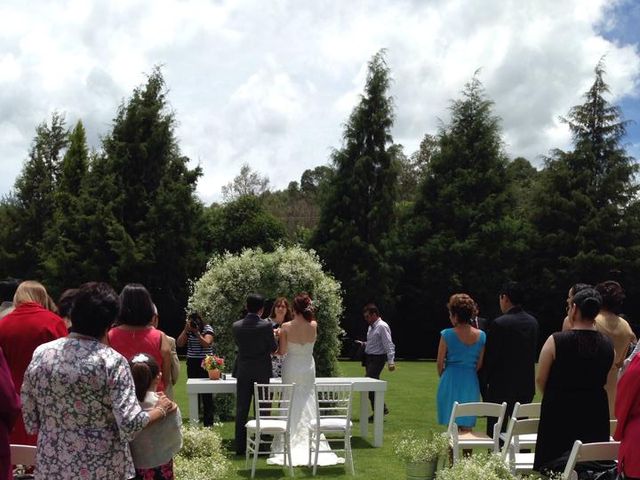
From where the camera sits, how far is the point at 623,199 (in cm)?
3522

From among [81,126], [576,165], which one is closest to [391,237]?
[576,165]

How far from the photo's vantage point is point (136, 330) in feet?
18.8

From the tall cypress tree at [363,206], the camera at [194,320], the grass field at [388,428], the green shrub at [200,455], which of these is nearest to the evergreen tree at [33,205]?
the tall cypress tree at [363,206]

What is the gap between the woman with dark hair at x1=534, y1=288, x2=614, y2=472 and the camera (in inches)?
224

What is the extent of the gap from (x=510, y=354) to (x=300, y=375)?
292cm

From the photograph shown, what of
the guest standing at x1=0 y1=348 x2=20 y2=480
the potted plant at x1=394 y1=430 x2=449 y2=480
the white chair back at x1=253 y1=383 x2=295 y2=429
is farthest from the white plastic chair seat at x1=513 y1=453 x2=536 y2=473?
the guest standing at x1=0 y1=348 x2=20 y2=480

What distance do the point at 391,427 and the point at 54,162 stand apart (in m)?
35.3

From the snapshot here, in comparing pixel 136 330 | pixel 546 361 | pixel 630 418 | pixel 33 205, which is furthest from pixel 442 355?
pixel 33 205

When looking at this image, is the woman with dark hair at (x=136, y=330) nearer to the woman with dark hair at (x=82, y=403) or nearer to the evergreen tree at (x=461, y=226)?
the woman with dark hair at (x=82, y=403)

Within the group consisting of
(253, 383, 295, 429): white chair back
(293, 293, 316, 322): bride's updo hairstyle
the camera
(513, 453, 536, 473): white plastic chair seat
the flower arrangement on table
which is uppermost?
(293, 293, 316, 322): bride's updo hairstyle

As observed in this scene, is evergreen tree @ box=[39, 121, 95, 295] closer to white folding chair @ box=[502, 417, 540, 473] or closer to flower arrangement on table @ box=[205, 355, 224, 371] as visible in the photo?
flower arrangement on table @ box=[205, 355, 224, 371]

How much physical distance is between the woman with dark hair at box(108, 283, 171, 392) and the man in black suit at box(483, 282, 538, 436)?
4083 millimetres

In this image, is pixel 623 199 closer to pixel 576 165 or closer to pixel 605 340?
pixel 576 165

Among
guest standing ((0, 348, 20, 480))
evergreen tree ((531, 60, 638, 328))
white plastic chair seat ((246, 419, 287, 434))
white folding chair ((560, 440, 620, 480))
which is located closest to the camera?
guest standing ((0, 348, 20, 480))
